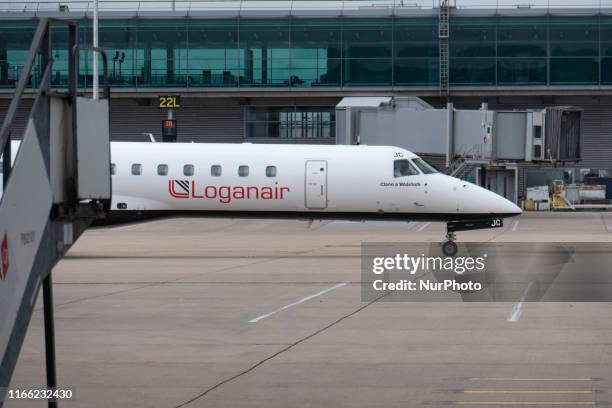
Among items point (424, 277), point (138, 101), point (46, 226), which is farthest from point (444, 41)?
point (46, 226)

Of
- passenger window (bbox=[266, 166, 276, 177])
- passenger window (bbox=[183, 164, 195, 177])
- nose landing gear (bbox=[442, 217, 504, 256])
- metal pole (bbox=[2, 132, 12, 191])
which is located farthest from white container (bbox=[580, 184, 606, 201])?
metal pole (bbox=[2, 132, 12, 191])

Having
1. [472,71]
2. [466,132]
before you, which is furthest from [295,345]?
[472,71]

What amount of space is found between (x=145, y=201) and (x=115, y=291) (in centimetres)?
870

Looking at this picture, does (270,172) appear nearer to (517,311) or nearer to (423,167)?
(423,167)

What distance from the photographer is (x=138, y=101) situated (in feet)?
203

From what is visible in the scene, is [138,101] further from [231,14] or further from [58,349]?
[58,349]

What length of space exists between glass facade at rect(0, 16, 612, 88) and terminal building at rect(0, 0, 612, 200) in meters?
0.05

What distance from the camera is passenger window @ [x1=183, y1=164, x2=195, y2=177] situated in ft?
92.0

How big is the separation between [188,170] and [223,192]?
1020 mm

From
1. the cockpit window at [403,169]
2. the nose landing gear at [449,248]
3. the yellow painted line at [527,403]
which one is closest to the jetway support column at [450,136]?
the cockpit window at [403,169]

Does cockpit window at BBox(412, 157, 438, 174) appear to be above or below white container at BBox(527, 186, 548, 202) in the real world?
above

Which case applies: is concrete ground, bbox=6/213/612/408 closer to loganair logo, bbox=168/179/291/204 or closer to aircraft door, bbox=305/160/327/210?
aircraft door, bbox=305/160/327/210

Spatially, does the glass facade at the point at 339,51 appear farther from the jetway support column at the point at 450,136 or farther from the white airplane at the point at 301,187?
the white airplane at the point at 301,187

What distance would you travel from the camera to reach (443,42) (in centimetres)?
5912
